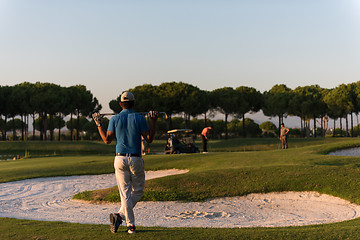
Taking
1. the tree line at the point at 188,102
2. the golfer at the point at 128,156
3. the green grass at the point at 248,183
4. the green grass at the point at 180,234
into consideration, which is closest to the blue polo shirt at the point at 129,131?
the golfer at the point at 128,156

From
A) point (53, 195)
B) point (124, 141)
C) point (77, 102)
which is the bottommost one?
point (53, 195)

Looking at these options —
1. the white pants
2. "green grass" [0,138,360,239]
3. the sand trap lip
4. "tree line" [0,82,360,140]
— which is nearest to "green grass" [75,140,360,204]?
"green grass" [0,138,360,239]

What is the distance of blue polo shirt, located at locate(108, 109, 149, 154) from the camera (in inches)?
290

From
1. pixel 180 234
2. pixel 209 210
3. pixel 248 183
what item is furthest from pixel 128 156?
pixel 248 183

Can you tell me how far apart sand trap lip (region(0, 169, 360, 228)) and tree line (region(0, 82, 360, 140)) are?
63239 mm

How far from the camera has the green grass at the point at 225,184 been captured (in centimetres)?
772

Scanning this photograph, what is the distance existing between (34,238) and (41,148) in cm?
5171

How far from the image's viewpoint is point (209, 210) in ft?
41.6

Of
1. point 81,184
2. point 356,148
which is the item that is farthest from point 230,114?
point 81,184

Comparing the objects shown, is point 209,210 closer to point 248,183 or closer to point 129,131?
point 248,183

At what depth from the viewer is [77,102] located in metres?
87.7

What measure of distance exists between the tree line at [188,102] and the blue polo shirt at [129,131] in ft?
235

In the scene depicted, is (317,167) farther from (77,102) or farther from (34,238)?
(77,102)

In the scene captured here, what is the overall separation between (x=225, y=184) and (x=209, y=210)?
3145 mm
